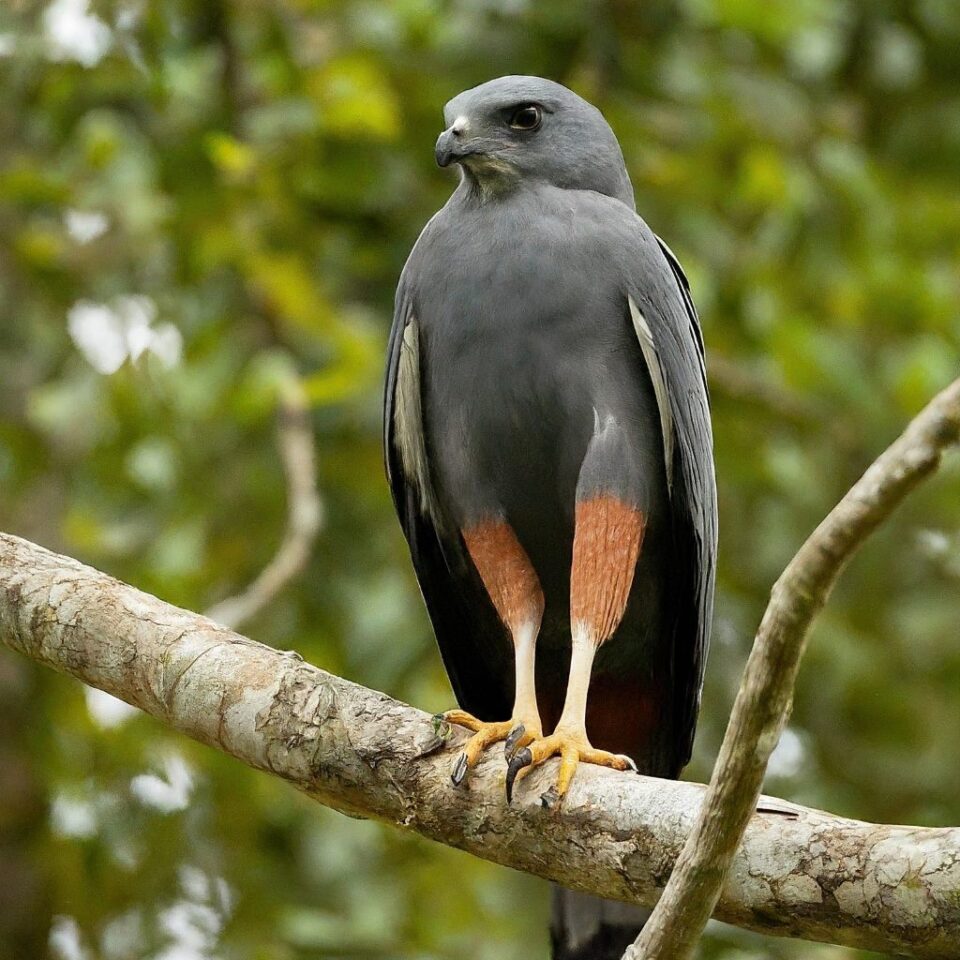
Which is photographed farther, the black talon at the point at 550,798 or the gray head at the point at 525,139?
the gray head at the point at 525,139

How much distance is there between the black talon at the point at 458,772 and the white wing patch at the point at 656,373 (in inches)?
49.9

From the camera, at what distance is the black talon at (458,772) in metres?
3.59

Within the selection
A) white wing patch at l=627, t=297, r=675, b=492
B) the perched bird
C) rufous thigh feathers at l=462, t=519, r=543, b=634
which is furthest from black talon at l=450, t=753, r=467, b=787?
white wing patch at l=627, t=297, r=675, b=492

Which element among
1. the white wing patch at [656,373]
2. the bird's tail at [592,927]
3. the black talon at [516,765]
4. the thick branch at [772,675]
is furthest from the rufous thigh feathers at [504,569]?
the thick branch at [772,675]

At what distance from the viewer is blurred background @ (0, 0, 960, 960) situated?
20.2ft

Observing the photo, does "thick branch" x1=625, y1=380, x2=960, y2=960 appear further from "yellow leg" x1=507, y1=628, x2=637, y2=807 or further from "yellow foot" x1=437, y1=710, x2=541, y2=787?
"yellow foot" x1=437, y1=710, x2=541, y2=787

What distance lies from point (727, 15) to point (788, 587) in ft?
15.1

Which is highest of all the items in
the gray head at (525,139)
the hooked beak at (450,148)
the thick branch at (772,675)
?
the gray head at (525,139)

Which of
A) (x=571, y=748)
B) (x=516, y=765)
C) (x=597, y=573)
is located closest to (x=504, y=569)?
(x=597, y=573)

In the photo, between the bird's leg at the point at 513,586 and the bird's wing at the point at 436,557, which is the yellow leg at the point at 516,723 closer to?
the bird's leg at the point at 513,586

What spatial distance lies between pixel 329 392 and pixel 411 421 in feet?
3.80

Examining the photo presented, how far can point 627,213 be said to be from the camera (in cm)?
460

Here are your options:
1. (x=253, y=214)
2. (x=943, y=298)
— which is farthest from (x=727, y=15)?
(x=253, y=214)

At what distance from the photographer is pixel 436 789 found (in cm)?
359
